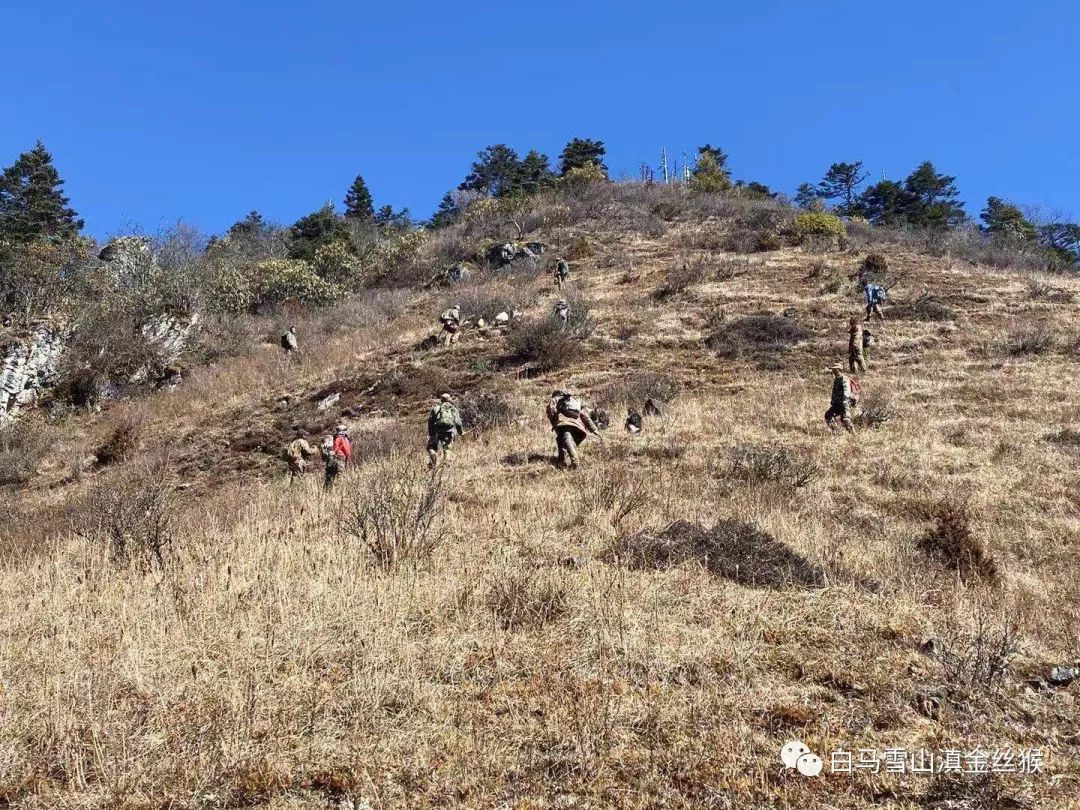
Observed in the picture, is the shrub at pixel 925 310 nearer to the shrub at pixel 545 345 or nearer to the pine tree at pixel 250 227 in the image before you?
the shrub at pixel 545 345

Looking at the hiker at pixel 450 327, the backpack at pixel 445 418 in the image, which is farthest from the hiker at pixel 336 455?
the hiker at pixel 450 327

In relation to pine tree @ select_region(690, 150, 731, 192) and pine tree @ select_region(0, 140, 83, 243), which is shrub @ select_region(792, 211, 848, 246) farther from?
pine tree @ select_region(0, 140, 83, 243)

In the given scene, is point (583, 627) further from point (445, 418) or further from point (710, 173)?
point (710, 173)

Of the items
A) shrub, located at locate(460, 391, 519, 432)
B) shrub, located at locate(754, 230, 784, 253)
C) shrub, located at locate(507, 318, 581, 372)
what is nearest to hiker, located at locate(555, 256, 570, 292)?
shrub, located at locate(507, 318, 581, 372)

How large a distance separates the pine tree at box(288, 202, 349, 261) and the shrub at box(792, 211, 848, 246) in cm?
2553

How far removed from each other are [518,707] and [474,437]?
32.1ft

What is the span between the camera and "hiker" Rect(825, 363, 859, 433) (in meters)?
11.3

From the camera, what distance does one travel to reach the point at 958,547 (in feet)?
20.9

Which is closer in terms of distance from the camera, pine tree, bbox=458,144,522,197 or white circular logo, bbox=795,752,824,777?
white circular logo, bbox=795,752,824,777

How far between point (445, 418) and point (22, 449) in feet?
42.3

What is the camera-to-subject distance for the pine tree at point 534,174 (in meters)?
50.1

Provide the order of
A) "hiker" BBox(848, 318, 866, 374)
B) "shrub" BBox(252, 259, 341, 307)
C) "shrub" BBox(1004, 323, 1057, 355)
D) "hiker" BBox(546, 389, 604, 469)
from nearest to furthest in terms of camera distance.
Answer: "hiker" BBox(546, 389, 604, 469)
"hiker" BBox(848, 318, 866, 374)
"shrub" BBox(1004, 323, 1057, 355)
"shrub" BBox(252, 259, 341, 307)

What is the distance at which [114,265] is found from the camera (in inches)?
1177

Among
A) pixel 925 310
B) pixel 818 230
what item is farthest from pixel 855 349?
pixel 818 230
